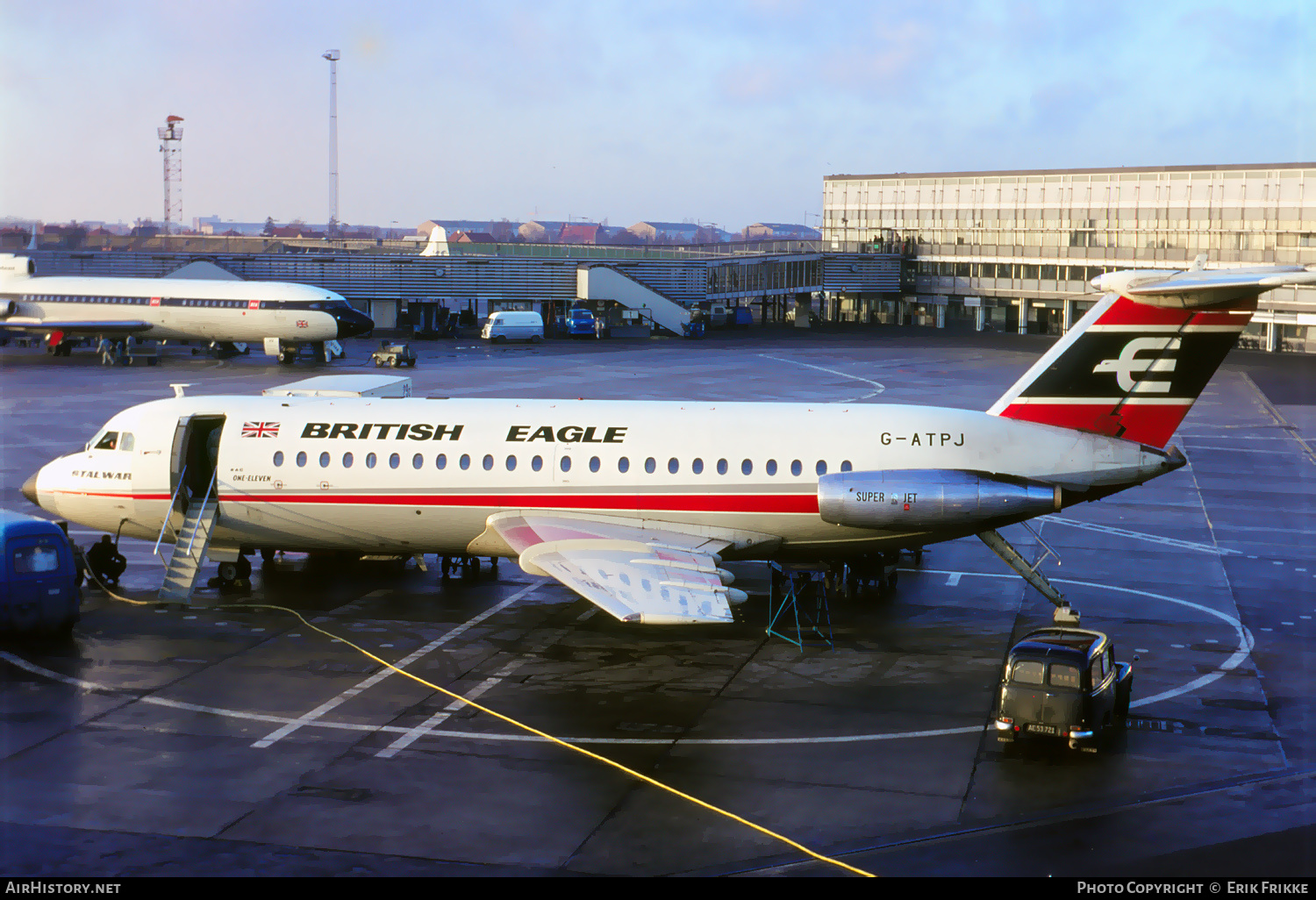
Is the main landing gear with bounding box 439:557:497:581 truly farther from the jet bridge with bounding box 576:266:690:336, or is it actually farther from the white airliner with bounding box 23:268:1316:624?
the jet bridge with bounding box 576:266:690:336

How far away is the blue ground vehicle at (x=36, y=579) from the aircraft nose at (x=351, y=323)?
5154 cm

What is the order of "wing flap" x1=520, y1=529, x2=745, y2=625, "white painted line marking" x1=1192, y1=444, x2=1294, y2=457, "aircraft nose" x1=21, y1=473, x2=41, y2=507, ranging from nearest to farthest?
"wing flap" x1=520, y1=529, x2=745, y2=625, "aircraft nose" x1=21, y1=473, x2=41, y2=507, "white painted line marking" x1=1192, y1=444, x2=1294, y2=457

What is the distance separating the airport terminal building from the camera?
91812 millimetres

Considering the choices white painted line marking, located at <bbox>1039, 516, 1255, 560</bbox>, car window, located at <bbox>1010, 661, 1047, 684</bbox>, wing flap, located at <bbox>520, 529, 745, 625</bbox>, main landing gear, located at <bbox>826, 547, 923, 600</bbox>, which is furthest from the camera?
white painted line marking, located at <bbox>1039, 516, 1255, 560</bbox>

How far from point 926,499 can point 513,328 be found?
228ft

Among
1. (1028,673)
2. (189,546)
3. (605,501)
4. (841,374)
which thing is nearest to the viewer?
(1028,673)

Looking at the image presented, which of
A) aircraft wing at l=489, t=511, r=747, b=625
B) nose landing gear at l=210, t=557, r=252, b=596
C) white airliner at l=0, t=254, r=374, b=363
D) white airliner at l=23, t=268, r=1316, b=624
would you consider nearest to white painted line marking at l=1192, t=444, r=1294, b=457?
white airliner at l=23, t=268, r=1316, b=624

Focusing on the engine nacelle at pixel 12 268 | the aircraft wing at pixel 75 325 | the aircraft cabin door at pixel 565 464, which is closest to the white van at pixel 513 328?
the aircraft wing at pixel 75 325

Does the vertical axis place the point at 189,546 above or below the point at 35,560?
below

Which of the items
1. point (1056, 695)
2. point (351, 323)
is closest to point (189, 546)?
point (1056, 695)

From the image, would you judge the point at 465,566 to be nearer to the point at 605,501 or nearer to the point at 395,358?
the point at 605,501

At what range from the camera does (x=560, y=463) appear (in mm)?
25375

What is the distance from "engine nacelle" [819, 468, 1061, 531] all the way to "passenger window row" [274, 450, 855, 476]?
0.79 meters

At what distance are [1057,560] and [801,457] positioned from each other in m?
9.27
